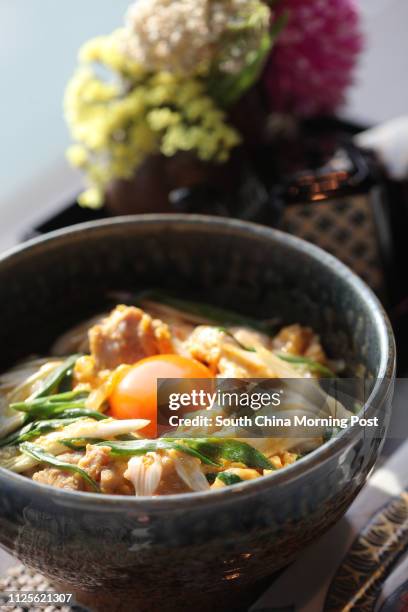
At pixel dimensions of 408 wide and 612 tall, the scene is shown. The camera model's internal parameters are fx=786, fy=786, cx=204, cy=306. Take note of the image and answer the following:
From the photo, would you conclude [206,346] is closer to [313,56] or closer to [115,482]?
[115,482]

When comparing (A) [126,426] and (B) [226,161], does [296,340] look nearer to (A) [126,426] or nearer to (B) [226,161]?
(A) [126,426]

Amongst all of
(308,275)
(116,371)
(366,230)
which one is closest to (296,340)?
(308,275)

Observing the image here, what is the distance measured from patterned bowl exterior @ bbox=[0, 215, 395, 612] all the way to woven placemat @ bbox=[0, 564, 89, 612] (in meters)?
0.06

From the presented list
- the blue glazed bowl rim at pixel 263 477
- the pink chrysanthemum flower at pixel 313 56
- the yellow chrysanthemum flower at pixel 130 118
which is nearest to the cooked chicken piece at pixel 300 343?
the blue glazed bowl rim at pixel 263 477

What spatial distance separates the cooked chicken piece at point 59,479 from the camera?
82 cm

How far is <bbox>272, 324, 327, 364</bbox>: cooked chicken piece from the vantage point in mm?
1083

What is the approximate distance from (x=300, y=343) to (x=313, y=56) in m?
0.79

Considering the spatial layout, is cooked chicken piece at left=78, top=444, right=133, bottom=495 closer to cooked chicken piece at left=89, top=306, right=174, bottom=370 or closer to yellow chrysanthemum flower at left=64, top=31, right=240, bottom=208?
cooked chicken piece at left=89, top=306, right=174, bottom=370

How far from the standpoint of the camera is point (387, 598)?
866mm

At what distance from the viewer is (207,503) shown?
2.34ft

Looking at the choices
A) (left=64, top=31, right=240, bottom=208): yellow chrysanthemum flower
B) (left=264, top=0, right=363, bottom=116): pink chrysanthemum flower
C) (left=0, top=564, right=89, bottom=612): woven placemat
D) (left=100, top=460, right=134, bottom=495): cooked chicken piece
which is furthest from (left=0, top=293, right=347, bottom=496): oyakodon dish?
(left=264, top=0, right=363, bottom=116): pink chrysanthemum flower

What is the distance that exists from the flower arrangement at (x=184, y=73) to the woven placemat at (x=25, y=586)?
77 cm

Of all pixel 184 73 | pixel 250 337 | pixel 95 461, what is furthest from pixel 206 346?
pixel 184 73

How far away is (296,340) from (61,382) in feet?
1.07
